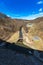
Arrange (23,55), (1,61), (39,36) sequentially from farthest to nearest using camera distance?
(39,36) < (23,55) < (1,61)

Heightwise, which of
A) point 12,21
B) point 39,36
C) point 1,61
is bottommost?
point 1,61

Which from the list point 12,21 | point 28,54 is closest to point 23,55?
point 28,54

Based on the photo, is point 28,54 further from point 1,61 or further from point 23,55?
point 1,61

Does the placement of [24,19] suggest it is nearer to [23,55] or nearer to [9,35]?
[9,35]

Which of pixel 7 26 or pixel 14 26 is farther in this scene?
pixel 14 26

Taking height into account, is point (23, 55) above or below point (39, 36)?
below

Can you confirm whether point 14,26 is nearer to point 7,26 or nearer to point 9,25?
point 9,25

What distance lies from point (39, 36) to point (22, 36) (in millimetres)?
1221

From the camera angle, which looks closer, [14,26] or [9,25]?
[9,25]

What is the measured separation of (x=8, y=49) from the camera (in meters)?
13.5

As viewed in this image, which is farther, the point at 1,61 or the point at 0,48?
the point at 0,48

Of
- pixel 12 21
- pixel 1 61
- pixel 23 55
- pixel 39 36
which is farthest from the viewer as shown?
pixel 39 36

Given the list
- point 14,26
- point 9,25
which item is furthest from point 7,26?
point 14,26

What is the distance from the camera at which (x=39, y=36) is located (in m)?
15.1
